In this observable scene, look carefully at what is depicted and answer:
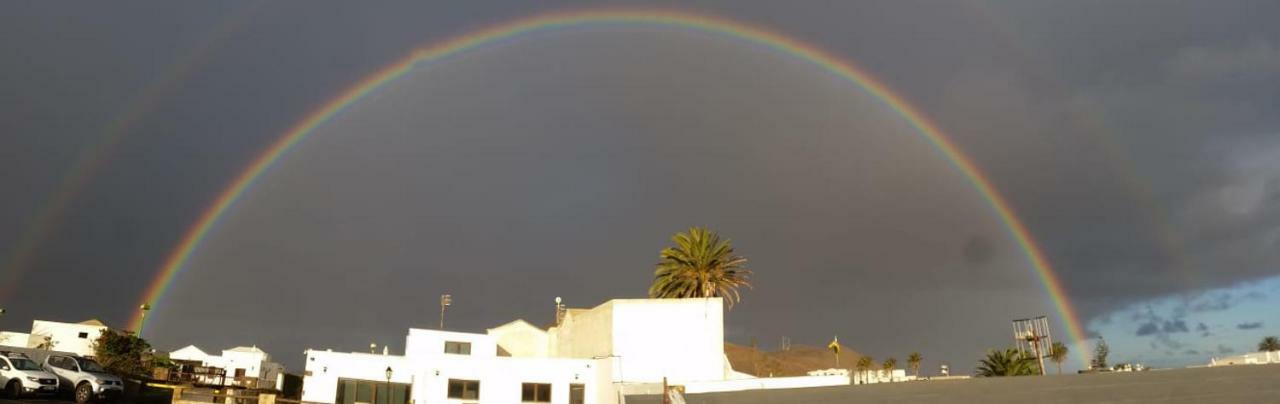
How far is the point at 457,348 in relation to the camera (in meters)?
57.0

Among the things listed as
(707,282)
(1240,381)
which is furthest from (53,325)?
(1240,381)

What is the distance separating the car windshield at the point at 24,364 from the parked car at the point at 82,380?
648 millimetres

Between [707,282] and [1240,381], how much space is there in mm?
51304

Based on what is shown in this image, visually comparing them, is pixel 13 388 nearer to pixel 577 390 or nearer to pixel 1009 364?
pixel 577 390

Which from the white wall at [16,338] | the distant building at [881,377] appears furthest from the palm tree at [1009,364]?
the white wall at [16,338]

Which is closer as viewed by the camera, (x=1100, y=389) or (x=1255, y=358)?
(x=1100, y=389)

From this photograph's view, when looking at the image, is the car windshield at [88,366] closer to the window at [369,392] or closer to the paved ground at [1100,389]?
the window at [369,392]

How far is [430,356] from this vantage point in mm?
49094

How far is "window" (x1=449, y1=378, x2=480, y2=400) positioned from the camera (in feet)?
158

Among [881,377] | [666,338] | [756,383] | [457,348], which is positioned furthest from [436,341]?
[881,377]

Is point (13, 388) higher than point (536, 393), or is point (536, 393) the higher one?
point (13, 388)

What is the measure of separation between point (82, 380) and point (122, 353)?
180 ft

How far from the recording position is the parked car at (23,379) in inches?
1248

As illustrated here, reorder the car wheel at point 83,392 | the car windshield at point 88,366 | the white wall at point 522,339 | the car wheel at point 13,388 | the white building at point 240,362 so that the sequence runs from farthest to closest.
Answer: the white building at point 240,362 → the white wall at point 522,339 → the car windshield at point 88,366 → the car wheel at point 83,392 → the car wheel at point 13,388
